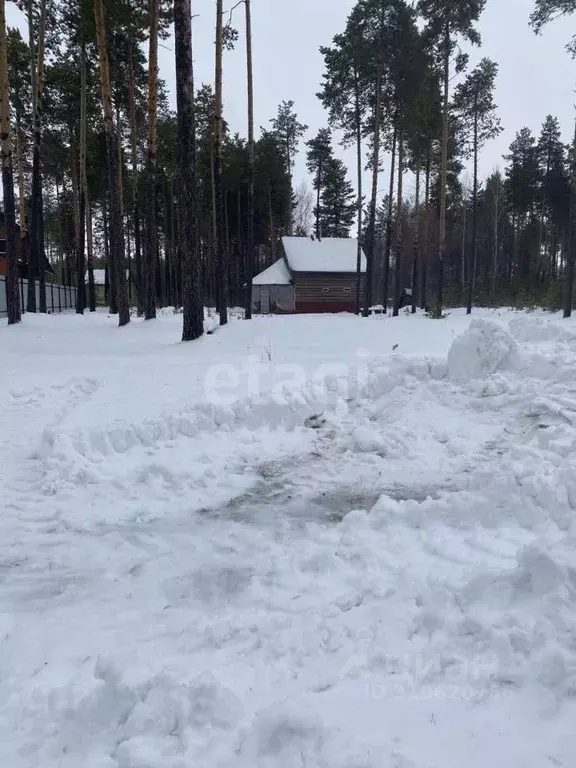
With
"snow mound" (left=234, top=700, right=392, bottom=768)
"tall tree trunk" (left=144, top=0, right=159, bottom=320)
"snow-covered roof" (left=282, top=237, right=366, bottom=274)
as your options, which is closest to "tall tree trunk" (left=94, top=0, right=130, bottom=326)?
"tall tree trunk" (left=144, top=0, right=159, bottom=320)

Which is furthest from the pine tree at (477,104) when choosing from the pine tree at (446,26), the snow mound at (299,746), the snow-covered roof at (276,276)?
the snow mound at (299,746)

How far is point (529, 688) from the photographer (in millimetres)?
2330

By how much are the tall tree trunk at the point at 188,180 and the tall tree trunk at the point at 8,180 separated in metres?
5.81

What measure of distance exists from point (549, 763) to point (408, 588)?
1.15 metres

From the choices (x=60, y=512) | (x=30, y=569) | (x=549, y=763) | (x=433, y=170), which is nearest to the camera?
(x=549, y=763)

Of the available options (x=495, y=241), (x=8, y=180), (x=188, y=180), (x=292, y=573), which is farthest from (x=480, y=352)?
(x=495, y=241)

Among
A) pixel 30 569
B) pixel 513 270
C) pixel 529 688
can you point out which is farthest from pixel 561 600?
pixel 513 270

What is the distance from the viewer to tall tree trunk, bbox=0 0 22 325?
43.3 feet

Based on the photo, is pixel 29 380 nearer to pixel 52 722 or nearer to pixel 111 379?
pixel 111 379

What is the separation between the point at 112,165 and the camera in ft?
49.3

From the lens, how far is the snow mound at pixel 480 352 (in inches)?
290

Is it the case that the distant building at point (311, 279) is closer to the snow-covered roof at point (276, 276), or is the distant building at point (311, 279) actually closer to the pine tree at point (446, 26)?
the snow-covered roof at point (276, 276)

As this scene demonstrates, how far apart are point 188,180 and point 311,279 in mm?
24852

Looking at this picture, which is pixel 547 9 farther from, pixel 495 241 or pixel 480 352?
pixel 495 241
